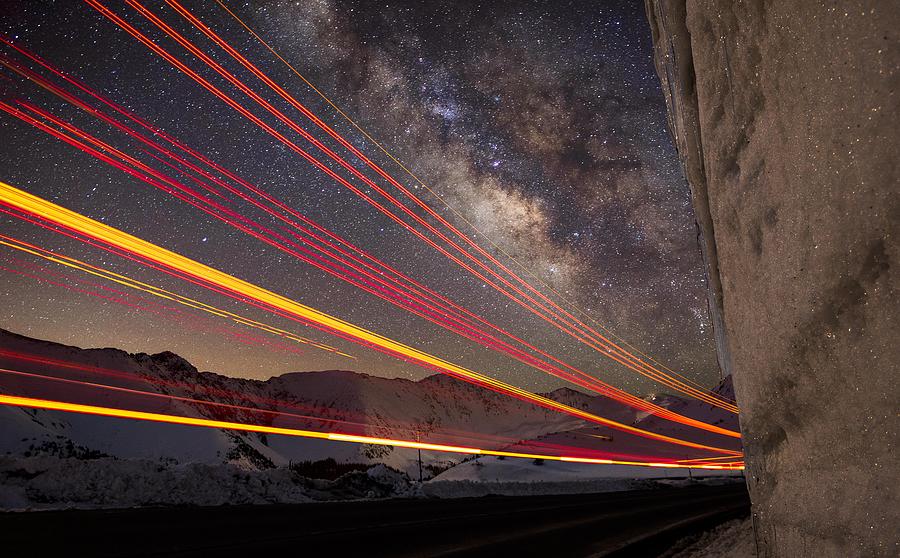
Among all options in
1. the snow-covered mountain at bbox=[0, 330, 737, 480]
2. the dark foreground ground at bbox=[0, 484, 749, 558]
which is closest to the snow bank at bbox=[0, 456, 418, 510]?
the dark foreground ground at bbox=[0, 484, 749, 558]

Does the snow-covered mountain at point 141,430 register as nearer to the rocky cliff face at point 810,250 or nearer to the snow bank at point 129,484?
the snow bank at point 129,484

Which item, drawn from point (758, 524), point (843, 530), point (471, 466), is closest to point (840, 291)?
point (843, 530)

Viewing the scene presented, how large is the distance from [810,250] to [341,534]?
8387 mm

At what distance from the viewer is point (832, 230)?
4.46ft

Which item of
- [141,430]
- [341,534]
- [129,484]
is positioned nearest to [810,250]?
[341,534]

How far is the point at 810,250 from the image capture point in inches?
58.1

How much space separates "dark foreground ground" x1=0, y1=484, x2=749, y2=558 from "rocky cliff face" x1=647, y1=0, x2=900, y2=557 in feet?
19.0

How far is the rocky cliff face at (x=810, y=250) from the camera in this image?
120 centimetres

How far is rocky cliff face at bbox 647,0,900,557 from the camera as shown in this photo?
1.20m

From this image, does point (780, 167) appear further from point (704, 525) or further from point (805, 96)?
point (704, 525)

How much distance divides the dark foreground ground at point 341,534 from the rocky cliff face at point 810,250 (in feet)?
19.0

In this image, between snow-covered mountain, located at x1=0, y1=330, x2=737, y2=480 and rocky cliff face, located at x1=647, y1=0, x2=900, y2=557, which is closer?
rocky cliff face, located at x1=647, y1=0, x2=900, y2=557

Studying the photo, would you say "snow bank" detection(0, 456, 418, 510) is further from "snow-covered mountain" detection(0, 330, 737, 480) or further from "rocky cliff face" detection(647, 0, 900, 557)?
"rocky cliff face" detection(647, 0, 900, 557)

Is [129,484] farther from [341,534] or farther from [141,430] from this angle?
[141,430]
